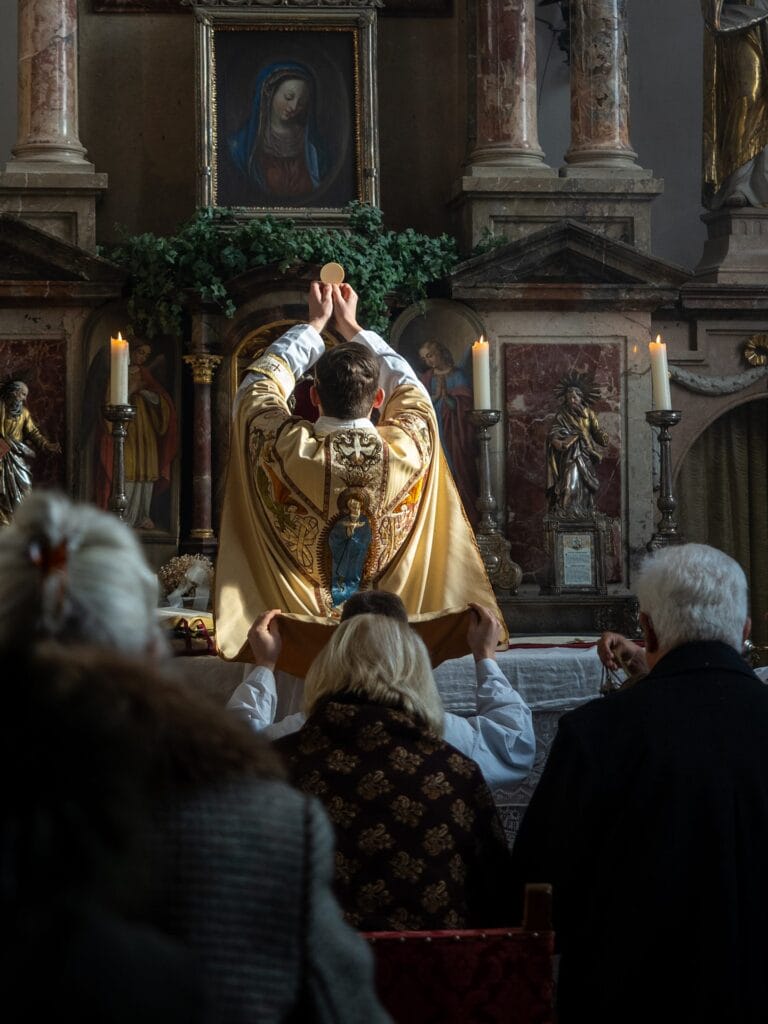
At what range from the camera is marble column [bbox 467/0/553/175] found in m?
9.16

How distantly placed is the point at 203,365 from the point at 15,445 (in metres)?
1.09

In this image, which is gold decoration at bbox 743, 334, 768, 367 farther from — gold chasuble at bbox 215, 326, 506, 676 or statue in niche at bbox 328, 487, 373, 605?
→ statue in niche at bbox 328, 487, 373, 605

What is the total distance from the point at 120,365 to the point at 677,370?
393 centimetres

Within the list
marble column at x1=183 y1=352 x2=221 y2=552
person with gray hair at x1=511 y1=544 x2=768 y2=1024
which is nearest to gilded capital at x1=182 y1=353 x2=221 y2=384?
marble column at x1=183 y1=352 x2=221 y2=552

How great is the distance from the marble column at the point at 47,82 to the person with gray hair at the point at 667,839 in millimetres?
6637

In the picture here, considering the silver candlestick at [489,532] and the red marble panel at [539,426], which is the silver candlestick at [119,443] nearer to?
the silver candlestick at [489,532]

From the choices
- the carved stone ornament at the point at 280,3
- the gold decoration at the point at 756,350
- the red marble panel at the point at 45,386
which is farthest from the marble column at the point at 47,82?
the gold decoration at the point at 756,350

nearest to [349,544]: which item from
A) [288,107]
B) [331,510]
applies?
[331,510]

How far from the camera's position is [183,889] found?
57.7 inches

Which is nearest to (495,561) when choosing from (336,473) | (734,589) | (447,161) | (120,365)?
(120,365)

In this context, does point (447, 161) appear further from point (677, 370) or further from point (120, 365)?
point (120, 365)

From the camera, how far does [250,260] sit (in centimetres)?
845

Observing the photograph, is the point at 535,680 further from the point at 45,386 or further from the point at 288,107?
the point at 288,107

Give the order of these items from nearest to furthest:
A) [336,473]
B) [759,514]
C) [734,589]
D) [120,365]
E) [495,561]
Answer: [734,589] → [336,473] → [120,365] → [495,561] → [759,514]
